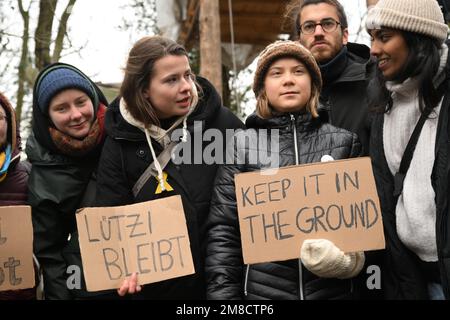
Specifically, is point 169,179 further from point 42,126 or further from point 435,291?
point 435,291

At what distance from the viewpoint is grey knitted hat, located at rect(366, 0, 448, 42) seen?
2.39 meters

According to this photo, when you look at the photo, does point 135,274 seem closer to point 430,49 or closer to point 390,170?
point 390,170

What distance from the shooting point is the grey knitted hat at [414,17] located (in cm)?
239

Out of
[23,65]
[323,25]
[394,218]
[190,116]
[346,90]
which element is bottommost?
[394,218]

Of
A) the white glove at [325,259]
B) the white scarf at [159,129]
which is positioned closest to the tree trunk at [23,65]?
the white scarf at [159,129]

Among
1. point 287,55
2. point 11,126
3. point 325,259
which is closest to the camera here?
point 325,259

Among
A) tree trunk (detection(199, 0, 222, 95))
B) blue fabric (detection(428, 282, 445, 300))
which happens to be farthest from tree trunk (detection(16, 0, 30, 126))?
blue fabric (detection(428, 282, 445, 300))

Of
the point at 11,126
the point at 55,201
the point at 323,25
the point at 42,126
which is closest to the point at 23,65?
the point at 11,126

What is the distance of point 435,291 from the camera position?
92.5 inches

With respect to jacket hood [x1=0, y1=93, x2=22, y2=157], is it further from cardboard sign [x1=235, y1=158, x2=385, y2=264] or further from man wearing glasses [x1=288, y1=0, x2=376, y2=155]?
man wearing glasses [x1=288, y1=0, x2=376, y2=155]

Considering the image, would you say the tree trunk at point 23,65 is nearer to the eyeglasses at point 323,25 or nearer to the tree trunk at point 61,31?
the tree trunk at point 61,31

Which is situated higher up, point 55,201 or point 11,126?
point 11,126

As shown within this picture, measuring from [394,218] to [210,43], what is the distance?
4.52m

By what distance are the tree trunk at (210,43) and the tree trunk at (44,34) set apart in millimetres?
3693
